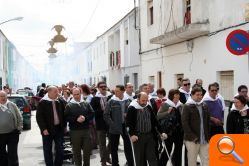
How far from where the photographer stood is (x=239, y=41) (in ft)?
31.6

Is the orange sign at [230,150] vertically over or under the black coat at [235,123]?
over

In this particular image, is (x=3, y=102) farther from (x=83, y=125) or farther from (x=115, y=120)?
(x=115, y=120)

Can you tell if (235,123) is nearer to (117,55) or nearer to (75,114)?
(75,114)

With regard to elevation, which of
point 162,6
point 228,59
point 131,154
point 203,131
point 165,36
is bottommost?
point 131,154

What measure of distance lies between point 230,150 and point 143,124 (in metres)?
4.66

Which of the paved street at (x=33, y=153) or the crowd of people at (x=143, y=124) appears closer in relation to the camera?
the crowd of people at (x=143, y=124)

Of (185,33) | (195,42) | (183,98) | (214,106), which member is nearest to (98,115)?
(183,98)

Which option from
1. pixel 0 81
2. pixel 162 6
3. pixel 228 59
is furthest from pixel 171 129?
pixel 0 81

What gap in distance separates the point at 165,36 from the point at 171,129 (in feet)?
36.8

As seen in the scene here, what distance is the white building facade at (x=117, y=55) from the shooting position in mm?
30258

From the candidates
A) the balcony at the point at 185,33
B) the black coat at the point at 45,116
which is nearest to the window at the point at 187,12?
the balcony at the point at 185,33

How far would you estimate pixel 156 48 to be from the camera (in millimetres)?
23141

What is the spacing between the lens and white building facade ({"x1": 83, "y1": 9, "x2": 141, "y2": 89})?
99.3 feet

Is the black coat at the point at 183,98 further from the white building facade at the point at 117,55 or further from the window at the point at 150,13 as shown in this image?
the white building facade at the point at 117,55
